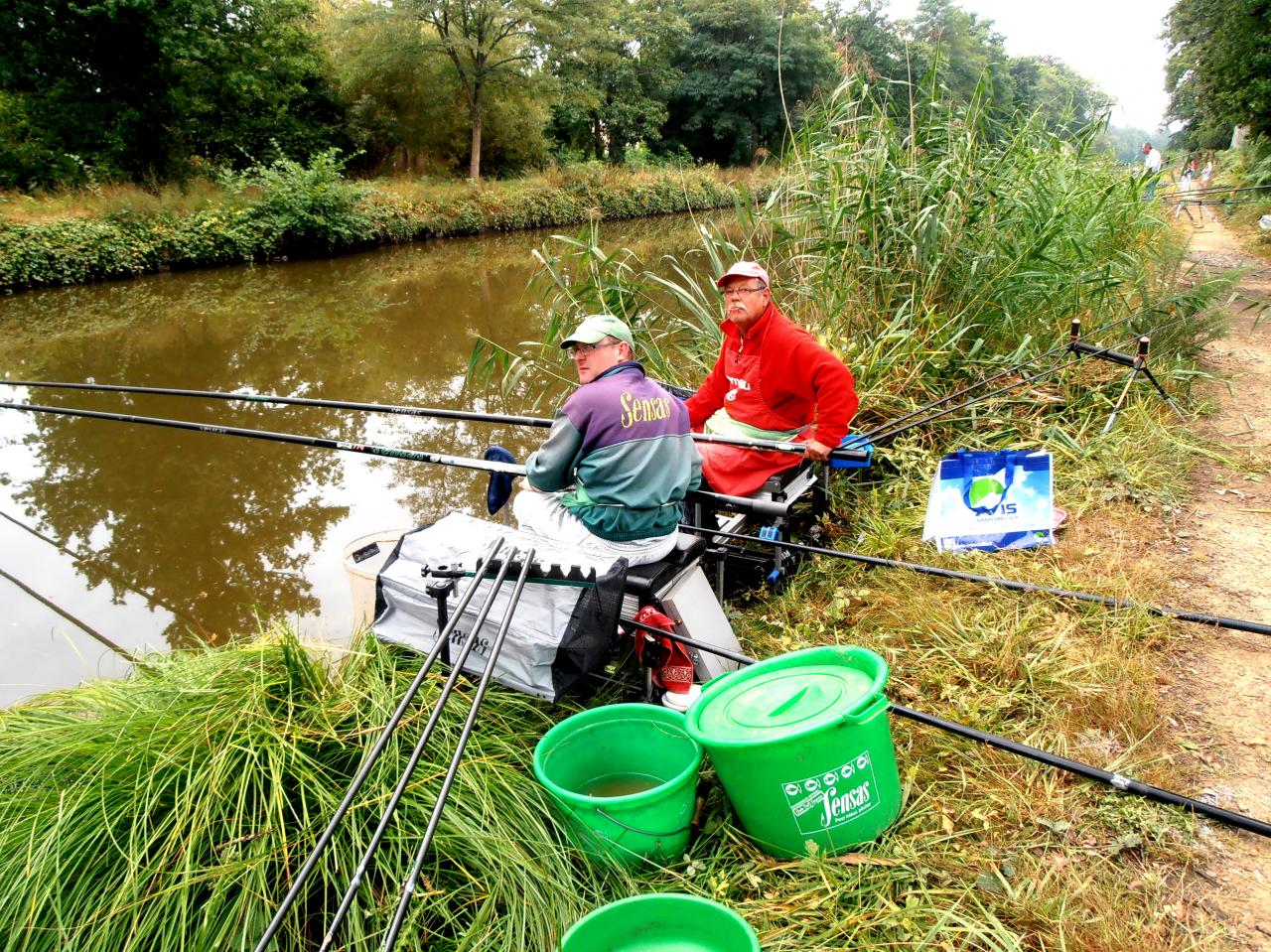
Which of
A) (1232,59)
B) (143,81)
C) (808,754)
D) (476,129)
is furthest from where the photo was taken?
(476,129)

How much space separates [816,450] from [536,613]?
1467 mm

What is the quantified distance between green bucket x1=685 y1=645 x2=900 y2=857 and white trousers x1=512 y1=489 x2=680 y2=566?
0.67 m

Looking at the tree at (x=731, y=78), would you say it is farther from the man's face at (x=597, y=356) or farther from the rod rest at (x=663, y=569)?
the rod rest at (x=663, y=569)

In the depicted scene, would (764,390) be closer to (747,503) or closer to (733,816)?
(747,503)

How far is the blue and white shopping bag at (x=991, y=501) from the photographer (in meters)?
3.25

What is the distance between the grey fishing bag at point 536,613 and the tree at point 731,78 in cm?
3164

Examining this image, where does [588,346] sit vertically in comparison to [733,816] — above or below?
above

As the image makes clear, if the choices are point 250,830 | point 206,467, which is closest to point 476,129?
point 206,467

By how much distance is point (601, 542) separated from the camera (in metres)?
2.59

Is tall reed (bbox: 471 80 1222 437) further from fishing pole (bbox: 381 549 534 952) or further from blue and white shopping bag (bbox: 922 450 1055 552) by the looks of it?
fishing pole (bbox: 381 549 534 952)

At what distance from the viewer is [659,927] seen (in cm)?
158

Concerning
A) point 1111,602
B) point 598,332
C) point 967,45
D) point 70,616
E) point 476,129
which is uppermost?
point 967,45

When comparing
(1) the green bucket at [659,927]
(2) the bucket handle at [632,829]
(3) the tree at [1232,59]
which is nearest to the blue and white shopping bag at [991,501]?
(2) the bucket handle at [632,829]

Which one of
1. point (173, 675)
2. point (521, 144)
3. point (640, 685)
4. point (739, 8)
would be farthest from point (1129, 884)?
point (739, 8)
